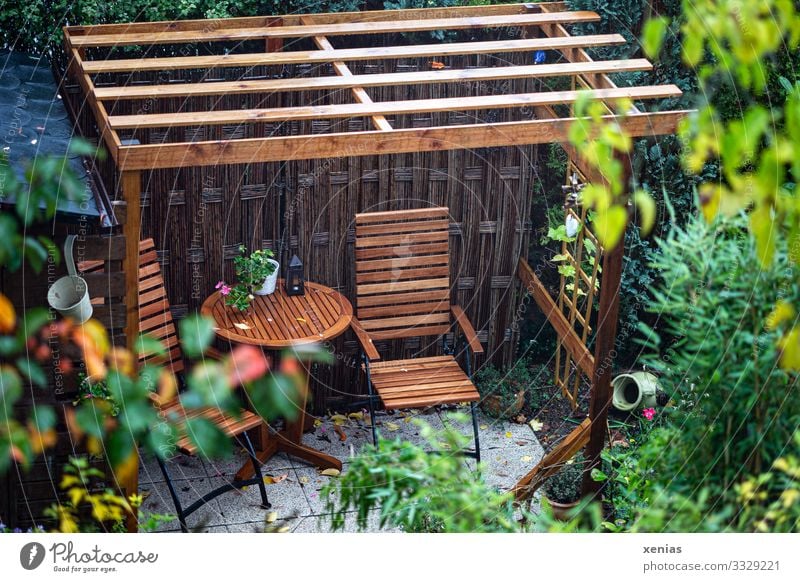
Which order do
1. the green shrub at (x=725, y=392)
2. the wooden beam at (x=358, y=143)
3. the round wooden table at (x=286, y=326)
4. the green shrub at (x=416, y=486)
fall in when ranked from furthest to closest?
1. the round wooden table at (x=286, y=326)
2. the wooden beam at (x=358, y=143)
3. the green shrub at (x=416, y=486)
4. the green shrub at (x=725, y=392)

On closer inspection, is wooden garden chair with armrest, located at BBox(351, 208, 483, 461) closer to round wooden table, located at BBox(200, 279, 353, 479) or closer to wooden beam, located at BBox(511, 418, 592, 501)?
round wooden table, located at BBox(200, 279, 353, 479)

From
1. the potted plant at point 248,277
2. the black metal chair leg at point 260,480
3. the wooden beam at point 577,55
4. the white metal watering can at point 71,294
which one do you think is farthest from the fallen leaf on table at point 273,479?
the wooden beam at point 577,55

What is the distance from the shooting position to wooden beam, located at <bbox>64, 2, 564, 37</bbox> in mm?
4922

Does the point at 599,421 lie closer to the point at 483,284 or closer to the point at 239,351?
the point at 483,284

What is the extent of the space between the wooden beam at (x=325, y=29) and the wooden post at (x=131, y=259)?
2.45 ft

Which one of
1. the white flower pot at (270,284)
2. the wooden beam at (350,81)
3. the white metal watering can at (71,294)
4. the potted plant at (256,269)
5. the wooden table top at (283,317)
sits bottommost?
the wooden table top at (283,317)

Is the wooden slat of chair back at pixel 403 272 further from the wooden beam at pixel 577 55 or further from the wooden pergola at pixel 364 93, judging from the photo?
the wooden beam at pixel 577 55

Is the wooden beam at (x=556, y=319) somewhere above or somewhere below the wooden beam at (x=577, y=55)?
below

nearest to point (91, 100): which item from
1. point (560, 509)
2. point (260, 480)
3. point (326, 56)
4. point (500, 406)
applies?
point (326, 56)

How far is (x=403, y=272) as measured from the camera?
225 inches

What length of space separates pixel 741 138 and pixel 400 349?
12.7ft

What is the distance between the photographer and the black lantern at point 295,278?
18.2ft

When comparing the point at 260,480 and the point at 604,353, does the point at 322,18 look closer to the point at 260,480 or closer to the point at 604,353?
the point at 604,353

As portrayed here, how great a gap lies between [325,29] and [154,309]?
4.79ft
